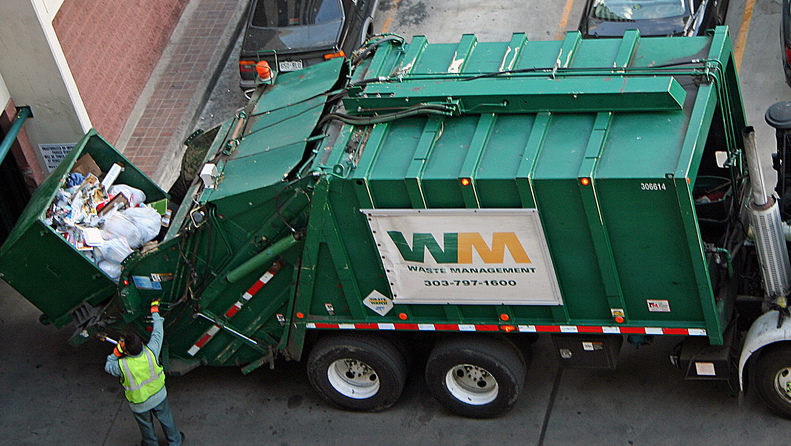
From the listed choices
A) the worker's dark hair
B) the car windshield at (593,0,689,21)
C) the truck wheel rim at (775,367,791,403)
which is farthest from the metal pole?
the truck wheel rim at (775,367,791,403)

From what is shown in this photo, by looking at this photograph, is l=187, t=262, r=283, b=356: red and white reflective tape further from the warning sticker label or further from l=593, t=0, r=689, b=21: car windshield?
l=593, t=0, r=689, b=21: car windshield

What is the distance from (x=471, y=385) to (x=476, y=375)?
0.13 metres

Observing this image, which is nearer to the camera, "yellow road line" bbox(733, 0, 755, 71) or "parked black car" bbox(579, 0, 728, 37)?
"parked black car" bbox(579, 0, 728, 37)

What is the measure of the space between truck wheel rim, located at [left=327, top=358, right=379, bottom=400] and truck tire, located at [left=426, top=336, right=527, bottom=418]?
0.56 meters

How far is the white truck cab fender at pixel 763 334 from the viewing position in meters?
6.64

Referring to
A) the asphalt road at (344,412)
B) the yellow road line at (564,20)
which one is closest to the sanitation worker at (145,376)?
the asphalt road at (344,412)

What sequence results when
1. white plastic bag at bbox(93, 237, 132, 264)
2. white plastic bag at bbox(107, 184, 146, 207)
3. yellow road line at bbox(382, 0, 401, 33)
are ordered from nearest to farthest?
white plastic bag at bbox(93, 237, 132, 264), white plastic bag at bbox(107, 184, 146, 207), yellow road line at bbox(382, 0, 401, 33)

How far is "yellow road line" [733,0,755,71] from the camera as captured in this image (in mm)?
11770

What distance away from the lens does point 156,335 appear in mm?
7594

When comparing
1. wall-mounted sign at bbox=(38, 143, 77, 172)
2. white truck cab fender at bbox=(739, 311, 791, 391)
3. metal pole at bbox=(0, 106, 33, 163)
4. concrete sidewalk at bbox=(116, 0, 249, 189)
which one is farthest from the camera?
concrete sidewalk at bbox=(116, 0, 249, 189)

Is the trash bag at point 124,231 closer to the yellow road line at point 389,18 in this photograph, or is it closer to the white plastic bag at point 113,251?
the white plastic bag at point 113,251

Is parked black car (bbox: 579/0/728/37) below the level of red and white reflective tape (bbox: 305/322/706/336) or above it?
above

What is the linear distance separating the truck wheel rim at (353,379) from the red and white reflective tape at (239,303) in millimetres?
928

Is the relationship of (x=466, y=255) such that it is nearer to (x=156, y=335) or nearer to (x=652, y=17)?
(x=156, y=335)
